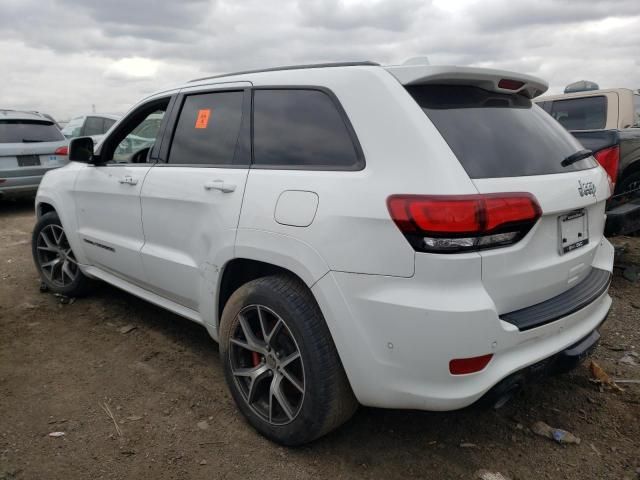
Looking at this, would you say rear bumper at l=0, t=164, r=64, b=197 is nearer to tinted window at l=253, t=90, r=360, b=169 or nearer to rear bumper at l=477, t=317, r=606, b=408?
tinted window at l=253, t=90, r=360, b=169

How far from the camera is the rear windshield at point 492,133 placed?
2.06 metres

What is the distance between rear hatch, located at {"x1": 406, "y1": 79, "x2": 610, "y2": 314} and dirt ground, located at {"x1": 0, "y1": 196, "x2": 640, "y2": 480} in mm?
624

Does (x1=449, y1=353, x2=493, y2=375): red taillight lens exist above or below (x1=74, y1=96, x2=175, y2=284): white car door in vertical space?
below

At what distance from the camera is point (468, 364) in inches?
75.7

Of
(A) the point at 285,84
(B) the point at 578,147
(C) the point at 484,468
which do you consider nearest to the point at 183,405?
(C) the point at 484,468

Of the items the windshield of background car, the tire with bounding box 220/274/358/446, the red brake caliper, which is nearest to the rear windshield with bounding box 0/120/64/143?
the windshield of background car

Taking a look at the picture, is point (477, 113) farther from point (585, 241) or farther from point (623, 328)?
point (623, 328)

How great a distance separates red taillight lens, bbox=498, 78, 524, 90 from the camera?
2399mm

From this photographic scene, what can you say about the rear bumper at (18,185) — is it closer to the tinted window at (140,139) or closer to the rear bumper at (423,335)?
the tinted window at (140,139)

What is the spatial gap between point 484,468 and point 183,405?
5.28ft

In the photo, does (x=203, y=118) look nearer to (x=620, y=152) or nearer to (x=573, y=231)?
(x=573, y=231)

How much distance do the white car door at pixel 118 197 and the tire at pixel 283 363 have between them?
43.7 inches

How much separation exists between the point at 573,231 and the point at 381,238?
3.16 feet

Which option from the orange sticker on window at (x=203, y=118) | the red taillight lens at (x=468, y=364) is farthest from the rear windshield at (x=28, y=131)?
the red taillight lens at (x=468, y=364)
